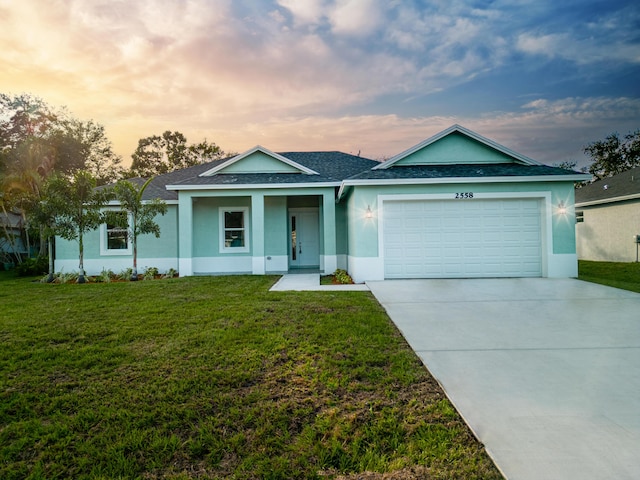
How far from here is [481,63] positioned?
13.2 m

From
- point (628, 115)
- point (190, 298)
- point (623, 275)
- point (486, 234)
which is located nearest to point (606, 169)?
point (628, 115)

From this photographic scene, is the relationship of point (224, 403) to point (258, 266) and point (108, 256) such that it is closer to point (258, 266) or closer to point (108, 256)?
point (258, 266)

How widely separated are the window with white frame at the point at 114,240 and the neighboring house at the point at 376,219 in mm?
41

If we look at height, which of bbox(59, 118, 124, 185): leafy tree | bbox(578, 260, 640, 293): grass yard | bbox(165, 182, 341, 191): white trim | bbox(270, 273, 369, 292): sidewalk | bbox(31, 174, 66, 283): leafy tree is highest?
bbox(59, 118, 124, 185): leafy tree

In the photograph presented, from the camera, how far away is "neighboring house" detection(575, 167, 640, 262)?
16438 mm

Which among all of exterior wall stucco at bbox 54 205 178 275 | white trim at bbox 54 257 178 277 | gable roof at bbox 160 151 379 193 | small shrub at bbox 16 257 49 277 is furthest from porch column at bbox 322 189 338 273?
small shrub at bbox 16 257 49 277

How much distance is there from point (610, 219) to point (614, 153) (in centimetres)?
2326

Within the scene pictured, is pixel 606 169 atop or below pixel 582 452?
atop

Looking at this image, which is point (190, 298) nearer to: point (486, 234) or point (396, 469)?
point (396, 469)

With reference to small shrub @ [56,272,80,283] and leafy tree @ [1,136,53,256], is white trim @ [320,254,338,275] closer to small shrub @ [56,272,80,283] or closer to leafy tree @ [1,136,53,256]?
small shrub @ [56,272,80,283]

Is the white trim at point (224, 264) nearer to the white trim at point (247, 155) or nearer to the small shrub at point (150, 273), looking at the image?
the small shrub at point (150, 273)

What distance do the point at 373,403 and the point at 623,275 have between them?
43.3ft

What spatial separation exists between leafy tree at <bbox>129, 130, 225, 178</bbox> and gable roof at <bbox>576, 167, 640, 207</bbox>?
95.1 ft

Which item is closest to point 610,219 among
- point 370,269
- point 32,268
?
point 370,269
